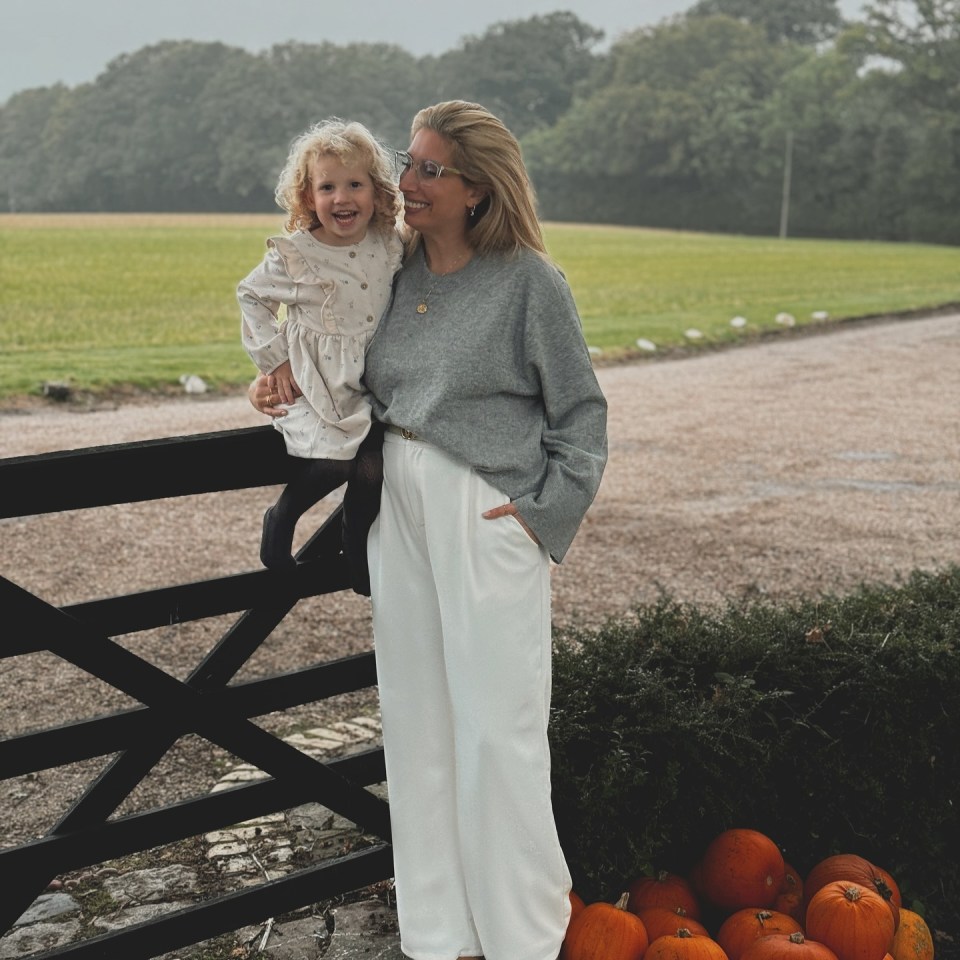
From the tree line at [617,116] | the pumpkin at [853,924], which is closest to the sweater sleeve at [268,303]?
the pumpkin at [853,924]

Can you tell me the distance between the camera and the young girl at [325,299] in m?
2.76

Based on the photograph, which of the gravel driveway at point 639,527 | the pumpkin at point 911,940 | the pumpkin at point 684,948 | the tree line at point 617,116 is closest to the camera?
the pumpkin at point 684,948

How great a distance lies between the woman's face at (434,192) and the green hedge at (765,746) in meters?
1.48

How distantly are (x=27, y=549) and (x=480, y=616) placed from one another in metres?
5.73

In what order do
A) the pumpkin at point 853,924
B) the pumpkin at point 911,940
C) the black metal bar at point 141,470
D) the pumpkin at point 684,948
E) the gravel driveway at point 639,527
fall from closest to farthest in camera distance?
the black metal bar at point 141,470 → the pumpkin at point 684,948 → the pumpkin at point 853,924 → the pumpkin at point 911,940 → the gravel driveway at point 639,527

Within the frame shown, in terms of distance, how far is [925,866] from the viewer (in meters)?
3.92

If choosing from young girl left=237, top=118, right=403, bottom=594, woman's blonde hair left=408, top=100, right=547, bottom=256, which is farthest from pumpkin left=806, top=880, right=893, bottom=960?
woman's blonde hair left=408, top=100, right=547, bottom=256

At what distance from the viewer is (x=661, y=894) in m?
3.43

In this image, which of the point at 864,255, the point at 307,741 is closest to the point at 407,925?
the point at 307,741

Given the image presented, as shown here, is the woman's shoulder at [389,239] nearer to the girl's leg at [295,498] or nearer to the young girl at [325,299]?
the young girl at [325,299]

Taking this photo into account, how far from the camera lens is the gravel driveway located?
5664 millimetres

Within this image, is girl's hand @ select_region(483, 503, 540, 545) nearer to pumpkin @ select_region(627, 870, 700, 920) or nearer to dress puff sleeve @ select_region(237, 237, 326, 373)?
dress puff sleeve @ select_region(237, 237, 326, 373)

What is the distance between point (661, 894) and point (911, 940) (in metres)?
0.68

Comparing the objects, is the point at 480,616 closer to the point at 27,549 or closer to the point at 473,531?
the point at 473,531
